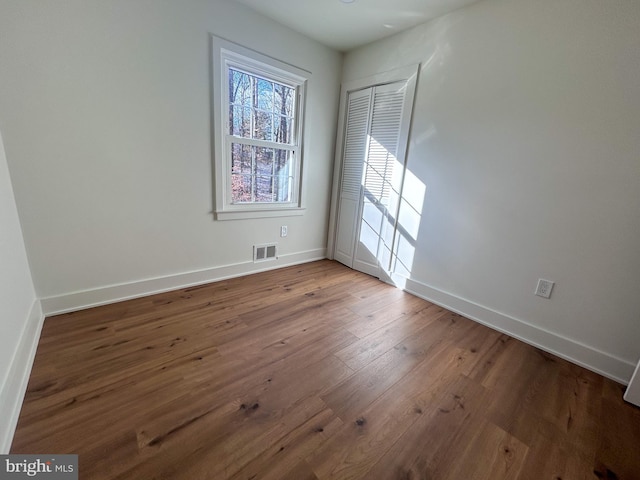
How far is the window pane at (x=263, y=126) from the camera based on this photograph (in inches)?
103

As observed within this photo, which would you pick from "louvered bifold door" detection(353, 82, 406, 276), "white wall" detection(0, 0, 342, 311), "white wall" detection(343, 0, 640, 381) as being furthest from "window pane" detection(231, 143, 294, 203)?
"white wall" detection(343, 0, 640, 381)

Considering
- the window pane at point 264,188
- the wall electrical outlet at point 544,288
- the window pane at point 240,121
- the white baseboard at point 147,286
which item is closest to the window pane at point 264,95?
the window pane at point 240,121

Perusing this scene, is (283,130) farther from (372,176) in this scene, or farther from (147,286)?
(147,286)

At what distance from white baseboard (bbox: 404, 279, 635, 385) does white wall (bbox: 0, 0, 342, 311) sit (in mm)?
2224

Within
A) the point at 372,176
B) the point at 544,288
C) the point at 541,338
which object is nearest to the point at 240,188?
the point at 372,176

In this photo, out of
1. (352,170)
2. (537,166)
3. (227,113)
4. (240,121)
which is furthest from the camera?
(352,170)

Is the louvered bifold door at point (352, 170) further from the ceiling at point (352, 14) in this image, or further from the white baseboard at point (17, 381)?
the white baseboard at point (17, 381)

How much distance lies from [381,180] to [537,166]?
1318 mm

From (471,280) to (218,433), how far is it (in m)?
2.16

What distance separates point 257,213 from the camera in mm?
2768

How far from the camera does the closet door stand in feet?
8.75

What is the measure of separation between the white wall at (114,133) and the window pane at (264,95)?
0.85ft

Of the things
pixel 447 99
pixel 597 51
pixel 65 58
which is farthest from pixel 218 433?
pixel 597 51

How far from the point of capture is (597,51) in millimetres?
1590
